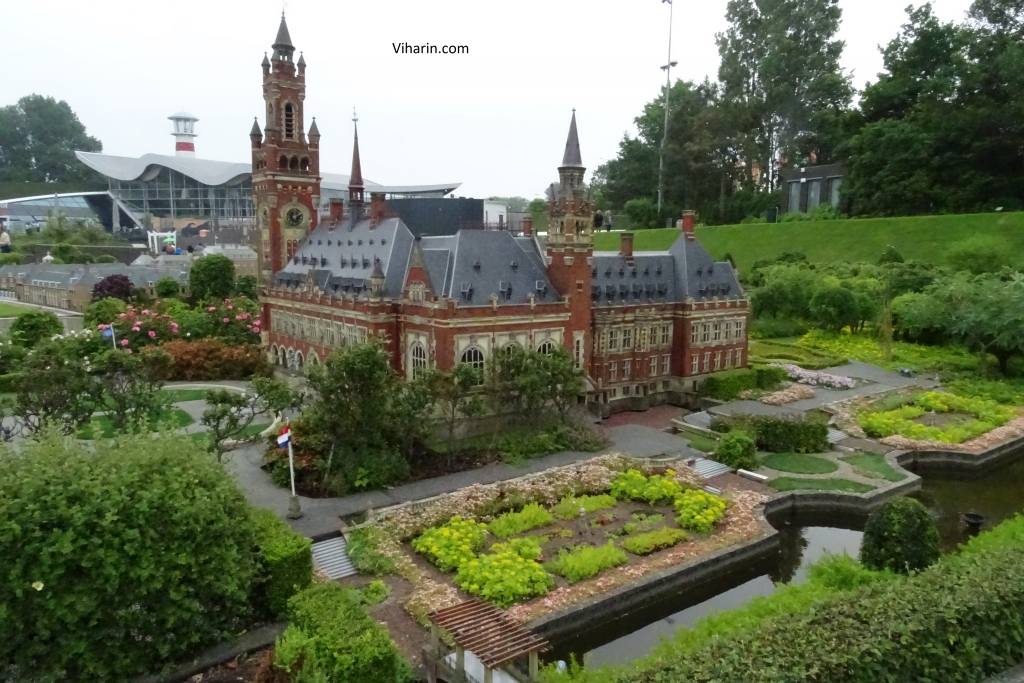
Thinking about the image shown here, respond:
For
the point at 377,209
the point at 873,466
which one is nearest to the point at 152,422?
the point at 377,209

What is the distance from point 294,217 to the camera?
180 ft

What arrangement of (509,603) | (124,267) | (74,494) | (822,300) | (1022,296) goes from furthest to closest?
1. (124,267)
2. (822,300)
3. (1022,296)
4. (509,603)
5. (74,494)

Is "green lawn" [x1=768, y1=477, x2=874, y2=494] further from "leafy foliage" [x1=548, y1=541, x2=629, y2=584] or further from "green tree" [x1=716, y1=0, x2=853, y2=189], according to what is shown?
"green tree" [x1=716, y1=0, x2=853, y2=189]

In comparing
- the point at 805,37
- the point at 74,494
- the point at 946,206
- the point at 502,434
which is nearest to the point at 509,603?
the point at 74,494

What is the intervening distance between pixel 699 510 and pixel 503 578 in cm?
1022

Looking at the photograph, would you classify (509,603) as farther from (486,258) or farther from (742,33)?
(742,33)

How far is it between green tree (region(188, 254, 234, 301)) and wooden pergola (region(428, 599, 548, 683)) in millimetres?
59304

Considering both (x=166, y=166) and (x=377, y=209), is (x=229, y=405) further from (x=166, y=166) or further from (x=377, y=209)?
(x=166, y=166)

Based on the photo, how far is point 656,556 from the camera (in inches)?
1027

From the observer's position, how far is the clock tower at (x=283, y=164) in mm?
52625

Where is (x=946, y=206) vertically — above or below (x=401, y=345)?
above

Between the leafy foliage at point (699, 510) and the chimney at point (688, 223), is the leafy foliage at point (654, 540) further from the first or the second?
the chimney at point (688, 223)

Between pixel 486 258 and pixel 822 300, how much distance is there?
131ft

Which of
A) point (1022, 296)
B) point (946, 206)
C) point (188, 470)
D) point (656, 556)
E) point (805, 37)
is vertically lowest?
point (656, 556)
